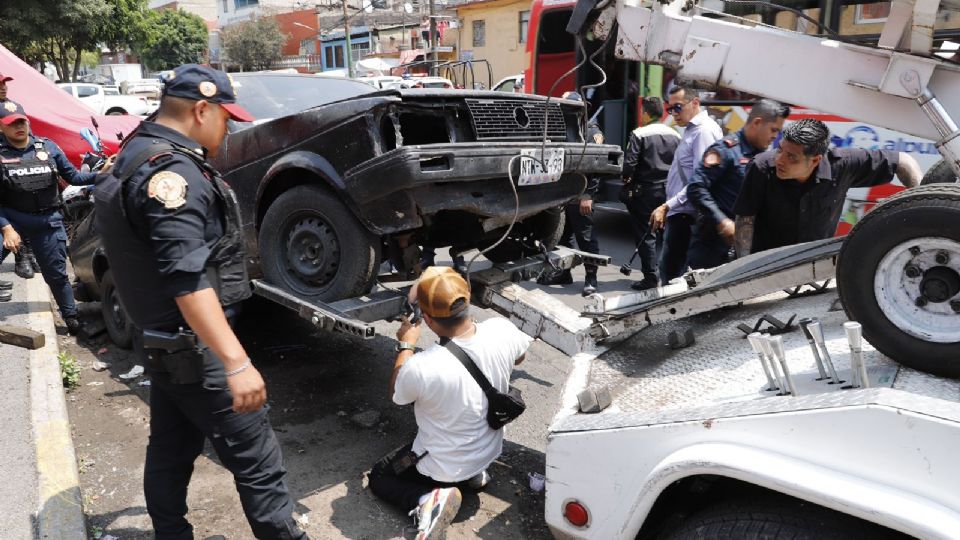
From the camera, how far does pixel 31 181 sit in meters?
5.09

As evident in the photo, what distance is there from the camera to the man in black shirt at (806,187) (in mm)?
3373

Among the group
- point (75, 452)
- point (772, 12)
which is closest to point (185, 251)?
point (75, 452)

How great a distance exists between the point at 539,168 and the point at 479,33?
3273cm

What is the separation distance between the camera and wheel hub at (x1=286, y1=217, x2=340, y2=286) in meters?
3.68

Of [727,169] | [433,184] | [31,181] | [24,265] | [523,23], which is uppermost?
→ [523,23]

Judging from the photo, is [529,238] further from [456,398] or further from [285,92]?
[285,92]

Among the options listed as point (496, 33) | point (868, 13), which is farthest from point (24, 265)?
point (496, 33)

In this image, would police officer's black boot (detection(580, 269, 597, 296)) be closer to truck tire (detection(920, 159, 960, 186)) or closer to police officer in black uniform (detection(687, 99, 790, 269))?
police officer in black uniform (detection(687, 99, 790, 269))

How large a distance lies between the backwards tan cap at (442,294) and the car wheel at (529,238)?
1.67 m

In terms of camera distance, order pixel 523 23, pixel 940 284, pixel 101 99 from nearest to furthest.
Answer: pixel 940 284, pixel 101 99, pixel 523 23

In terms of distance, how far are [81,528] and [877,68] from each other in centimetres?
351

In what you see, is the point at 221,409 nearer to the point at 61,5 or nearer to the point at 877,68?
the point at 877,68

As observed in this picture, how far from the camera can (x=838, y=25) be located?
5.63m

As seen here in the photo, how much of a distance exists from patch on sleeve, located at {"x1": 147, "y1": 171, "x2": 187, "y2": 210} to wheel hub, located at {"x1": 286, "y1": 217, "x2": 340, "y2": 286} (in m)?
1.48
